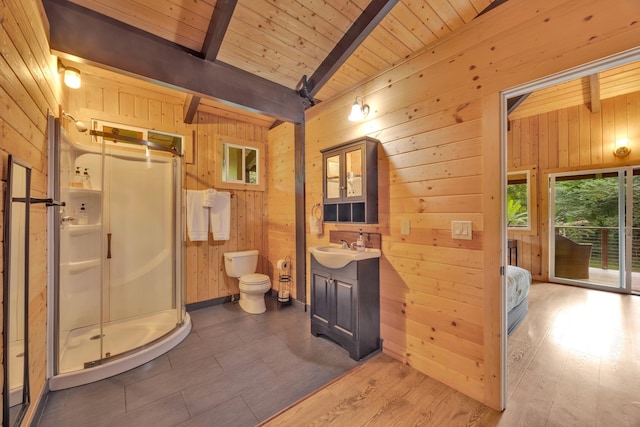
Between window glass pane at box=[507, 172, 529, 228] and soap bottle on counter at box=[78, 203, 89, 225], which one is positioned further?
window glass pane at box=[507, 172, 529, 228]

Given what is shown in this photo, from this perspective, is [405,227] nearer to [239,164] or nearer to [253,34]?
[253,34]

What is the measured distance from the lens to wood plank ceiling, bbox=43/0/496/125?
6.13 ft

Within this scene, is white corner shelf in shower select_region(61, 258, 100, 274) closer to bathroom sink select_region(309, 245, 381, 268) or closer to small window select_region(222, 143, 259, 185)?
small window select_region(222, 143, 259, 185)

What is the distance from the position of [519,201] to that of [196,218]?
5.67m

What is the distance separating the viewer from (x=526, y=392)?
1.78 metres

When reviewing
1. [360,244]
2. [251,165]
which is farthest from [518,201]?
[251,165]

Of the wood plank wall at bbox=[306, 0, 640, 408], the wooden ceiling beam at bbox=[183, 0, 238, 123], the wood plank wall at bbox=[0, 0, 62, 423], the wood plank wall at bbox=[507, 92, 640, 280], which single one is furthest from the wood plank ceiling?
the wood plank wall at bbox=[507, 92, 640, 280]

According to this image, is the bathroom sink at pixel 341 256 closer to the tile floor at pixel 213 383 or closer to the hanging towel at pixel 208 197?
the tile floor at pixel 213 383

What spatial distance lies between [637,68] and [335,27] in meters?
4.18

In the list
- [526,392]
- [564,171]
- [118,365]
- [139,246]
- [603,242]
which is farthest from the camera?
[564,171]

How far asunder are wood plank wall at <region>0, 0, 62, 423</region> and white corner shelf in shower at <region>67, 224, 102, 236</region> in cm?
69

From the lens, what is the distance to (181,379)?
1.95 meters

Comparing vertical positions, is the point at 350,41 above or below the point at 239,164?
Result: above

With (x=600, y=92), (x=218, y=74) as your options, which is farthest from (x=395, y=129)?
(x=600, y=92)
